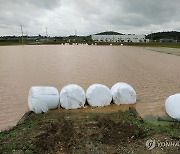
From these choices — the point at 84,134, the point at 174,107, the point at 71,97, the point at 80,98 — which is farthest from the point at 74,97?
the point at 174,107

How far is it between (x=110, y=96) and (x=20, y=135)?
344cm

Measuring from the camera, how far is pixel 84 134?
530 cm

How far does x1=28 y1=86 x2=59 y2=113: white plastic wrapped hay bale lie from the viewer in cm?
716

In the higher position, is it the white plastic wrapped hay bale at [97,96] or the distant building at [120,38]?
the white plastic wrapped hay bale at [97,96]

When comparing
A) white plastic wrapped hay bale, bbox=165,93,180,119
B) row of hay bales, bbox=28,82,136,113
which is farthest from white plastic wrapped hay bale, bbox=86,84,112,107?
white plastic wrapped hay bale, bbox=165,93,180,119

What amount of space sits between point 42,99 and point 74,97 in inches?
35.2

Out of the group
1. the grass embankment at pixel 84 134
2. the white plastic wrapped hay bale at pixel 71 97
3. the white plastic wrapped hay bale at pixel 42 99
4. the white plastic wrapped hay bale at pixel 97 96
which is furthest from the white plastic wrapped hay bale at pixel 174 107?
the white plastic wrapped hay bale at pixel 42 99

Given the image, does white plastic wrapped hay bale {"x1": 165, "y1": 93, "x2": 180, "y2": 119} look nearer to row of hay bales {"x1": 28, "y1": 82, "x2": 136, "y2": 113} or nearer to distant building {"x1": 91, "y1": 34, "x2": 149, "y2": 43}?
row of hay bales {"x1": 28, "y1": 82, "x2": 136, "y2": 113}

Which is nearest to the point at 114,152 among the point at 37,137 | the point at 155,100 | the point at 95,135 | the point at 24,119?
the point at 95,135

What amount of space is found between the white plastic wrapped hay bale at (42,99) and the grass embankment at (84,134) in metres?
0.57

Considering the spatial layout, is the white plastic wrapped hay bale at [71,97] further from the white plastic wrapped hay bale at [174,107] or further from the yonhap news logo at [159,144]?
the yonhap news logo at [159,144]

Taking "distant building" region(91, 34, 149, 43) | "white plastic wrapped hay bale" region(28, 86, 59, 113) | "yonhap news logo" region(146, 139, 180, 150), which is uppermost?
"white plastic wrapped hay bale" region(28, 86, 59, 113)

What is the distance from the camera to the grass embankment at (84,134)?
4.64m

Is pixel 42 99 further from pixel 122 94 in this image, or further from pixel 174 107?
pixel 174 107
